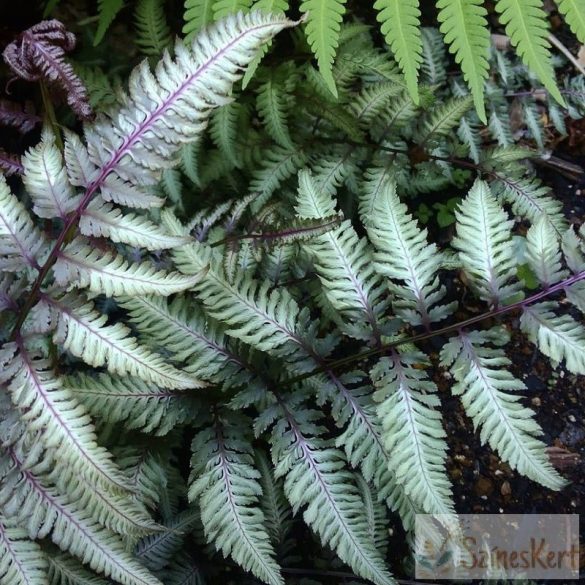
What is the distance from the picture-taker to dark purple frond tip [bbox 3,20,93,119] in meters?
1.43

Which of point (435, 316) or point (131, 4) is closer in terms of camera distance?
point (435, 316)

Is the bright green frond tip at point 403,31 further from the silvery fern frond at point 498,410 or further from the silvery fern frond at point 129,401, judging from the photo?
the silvery fern frond at point 129,401

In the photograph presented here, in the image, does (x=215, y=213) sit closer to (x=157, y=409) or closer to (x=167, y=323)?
(x=167, y=323)

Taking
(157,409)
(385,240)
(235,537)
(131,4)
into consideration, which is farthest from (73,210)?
(131,4)

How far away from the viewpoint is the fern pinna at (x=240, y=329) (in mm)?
1210

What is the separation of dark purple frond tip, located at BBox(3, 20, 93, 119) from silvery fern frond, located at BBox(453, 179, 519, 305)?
35.4 inches

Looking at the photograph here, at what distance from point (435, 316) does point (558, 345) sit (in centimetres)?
26

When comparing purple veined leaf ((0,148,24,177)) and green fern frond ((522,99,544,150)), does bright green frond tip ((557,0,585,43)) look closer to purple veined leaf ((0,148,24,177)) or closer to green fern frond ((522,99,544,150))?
green fern frond ((522,99,544,150))

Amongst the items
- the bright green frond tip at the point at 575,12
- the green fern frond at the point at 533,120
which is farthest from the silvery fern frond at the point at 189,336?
the green fern frond at the point at 533,120

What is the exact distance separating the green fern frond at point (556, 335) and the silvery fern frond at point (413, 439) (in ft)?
0.82

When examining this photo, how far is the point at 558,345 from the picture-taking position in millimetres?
1339

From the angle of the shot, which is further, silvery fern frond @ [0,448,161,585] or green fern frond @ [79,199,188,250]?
silvery fern frond @ [0,448,161,585]

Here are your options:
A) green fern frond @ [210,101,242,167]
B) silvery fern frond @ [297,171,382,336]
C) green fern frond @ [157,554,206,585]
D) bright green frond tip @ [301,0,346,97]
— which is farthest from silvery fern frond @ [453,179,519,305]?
green fern frond @ [157,554,206,585]

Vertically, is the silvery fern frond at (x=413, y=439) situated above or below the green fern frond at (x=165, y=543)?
above
